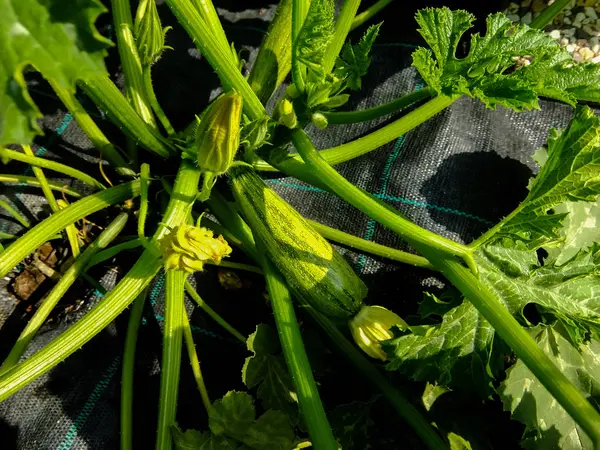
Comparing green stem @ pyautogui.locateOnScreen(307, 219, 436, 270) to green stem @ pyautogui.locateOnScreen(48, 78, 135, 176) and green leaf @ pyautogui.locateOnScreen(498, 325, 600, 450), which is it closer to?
green leaf @ pyautogui.locateOnScreen(498, 325, 600, 450)

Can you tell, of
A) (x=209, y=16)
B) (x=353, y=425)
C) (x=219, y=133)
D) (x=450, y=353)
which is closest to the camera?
(x=219, y=133)

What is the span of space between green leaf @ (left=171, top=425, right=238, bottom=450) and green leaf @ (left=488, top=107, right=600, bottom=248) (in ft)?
3.06

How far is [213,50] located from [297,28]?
24 cm

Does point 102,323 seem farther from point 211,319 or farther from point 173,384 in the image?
point 211,319

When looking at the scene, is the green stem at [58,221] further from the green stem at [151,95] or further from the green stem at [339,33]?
the green stem at [339,33]

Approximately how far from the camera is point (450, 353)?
156 centimetres

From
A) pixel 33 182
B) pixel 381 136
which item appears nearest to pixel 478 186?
pixel 381 136

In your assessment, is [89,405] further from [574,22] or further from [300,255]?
[574,22]

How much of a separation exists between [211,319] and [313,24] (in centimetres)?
112

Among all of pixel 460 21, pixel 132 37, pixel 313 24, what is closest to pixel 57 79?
pixel 313 24

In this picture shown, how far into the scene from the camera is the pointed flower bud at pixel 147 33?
1.87m

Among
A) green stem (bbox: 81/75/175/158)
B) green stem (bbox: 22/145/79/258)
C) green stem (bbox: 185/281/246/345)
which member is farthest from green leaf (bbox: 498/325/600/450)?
green stem (bbox: 22/145/79/258)

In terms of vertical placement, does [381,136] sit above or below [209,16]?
below

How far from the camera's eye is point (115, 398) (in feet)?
6.31
